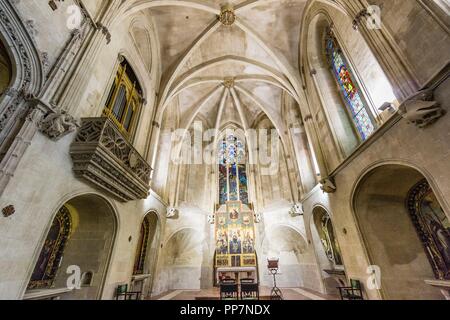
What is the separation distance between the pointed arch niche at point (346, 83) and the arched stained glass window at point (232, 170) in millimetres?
9235

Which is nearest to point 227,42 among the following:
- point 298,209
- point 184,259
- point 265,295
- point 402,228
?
point 298,209

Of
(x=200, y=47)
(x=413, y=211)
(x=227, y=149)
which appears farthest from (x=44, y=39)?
(x=227, y=149)

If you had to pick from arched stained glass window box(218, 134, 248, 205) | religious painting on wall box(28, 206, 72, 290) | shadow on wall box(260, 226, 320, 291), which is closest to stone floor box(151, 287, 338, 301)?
shadow on wall box(260, 226, 320, 291)

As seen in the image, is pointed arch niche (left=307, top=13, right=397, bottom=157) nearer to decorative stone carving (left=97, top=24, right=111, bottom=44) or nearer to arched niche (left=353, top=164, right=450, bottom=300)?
arched niche (left=353, top=164, right=450, bottom=300)

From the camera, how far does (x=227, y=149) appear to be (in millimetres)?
17828

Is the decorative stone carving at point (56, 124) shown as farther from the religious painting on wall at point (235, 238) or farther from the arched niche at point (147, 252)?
the religious painting on wall at point (235, 238)

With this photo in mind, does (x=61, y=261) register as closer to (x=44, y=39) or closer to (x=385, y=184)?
(x=44, y=39)

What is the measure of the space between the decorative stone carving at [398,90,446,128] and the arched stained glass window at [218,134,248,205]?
12.2 metres

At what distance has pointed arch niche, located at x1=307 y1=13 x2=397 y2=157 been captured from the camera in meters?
5.74

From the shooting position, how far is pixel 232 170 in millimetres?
16719

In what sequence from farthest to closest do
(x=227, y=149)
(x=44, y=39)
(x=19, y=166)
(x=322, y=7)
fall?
(x=227, y=149) → (x=322, y=7) → (x=44, y=39) → (x=19, y=166)

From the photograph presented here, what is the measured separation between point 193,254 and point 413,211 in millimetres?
11461

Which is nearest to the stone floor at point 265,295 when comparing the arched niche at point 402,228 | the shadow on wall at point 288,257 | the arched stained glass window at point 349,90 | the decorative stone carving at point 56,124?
the shadow on wall at point 288,257
